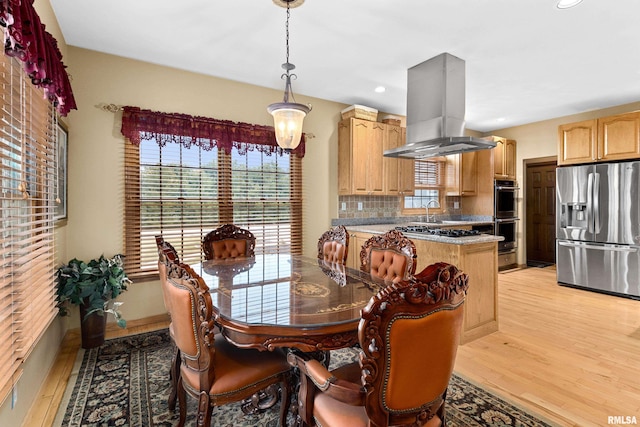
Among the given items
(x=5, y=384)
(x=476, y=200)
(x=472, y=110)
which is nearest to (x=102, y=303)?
(x=5, y=384)

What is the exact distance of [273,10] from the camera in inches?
99.7

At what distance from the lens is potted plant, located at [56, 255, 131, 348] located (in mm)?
2750

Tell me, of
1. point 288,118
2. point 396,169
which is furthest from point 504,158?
point 288,118

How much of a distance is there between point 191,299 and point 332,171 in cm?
358

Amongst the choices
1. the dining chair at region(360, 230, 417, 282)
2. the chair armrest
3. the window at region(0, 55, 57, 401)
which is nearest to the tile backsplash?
the dining chair at region(360, 230, 417, 282)

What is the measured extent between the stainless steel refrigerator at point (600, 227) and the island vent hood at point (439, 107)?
2447mm

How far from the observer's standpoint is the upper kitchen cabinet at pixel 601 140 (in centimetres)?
431

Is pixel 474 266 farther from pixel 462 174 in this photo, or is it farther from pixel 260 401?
pixel 462 174

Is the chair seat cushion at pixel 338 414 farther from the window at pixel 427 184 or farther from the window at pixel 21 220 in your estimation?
the window at pixel 427 184

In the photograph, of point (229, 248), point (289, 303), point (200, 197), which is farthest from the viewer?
point (200, 197)

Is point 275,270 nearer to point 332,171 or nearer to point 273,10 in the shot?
point 273,10

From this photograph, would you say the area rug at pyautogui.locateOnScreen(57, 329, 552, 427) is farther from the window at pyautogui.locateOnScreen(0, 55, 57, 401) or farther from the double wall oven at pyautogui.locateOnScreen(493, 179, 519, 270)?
the double wall oven at pyautogui.locateOnScreen(493, 179, 519, 270)

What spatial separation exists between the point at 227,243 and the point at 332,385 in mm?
2229

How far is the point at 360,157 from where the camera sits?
4625 millimetres
